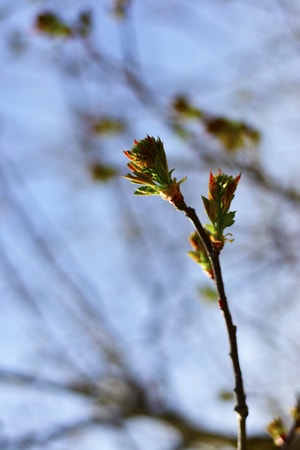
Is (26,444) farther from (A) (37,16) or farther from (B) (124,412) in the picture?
(A) (37,16)

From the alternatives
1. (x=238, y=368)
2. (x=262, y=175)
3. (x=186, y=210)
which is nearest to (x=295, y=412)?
(x=238, y=368)

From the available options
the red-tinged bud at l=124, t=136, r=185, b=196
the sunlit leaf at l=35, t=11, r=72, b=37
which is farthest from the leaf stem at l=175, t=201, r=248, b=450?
the sunlit leaf at l=35, t=11, r=72, b=37

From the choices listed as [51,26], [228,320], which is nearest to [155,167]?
[228,320]

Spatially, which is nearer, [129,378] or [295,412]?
[295,412]

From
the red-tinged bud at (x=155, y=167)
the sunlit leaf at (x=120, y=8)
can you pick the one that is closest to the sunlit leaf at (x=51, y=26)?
the sunlit leaf at (x=120, y=8)

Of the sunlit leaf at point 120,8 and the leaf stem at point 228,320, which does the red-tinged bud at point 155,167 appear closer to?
the leaf stem at point 228,320

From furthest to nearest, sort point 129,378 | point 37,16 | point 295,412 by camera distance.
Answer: point 129,378 < point 37,16 < point 295,412

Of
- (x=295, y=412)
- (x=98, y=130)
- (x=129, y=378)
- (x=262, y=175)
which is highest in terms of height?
(x=98, y=130)

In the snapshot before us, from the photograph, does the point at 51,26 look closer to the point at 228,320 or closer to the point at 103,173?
the point at 103,173

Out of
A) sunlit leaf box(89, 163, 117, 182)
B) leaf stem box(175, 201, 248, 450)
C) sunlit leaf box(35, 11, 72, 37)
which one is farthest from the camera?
sunlit leaf box(89, 163, 117, 182)

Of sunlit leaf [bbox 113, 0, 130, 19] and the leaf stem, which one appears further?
sunlit leaf [bbox 113, 0, 130, 19]

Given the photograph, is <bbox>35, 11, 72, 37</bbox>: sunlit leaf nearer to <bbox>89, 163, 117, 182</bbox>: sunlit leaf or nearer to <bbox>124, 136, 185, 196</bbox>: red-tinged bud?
<bbox>89, 163, 117, 182</bbox>: sunlit leaf
